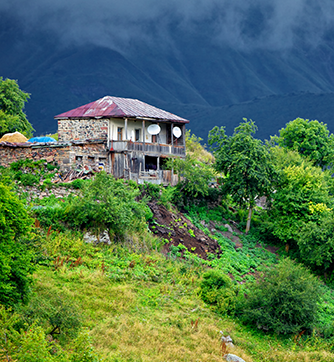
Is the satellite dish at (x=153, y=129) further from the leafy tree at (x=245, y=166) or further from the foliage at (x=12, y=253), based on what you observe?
the foliage at (x=12, y=253)

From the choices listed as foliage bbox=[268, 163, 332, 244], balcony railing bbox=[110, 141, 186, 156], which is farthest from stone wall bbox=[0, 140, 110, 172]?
foliage bbox=[268, 163, 332, 244]

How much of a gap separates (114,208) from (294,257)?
56.7 feet

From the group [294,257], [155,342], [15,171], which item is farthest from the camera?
[294,257]

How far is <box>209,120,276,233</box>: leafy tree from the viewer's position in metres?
36.3

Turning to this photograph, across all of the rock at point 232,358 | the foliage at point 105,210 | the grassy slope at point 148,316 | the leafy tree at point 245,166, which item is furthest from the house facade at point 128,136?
the rock at point 232,358

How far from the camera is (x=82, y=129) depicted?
127ft

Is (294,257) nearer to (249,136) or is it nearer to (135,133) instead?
(249,136)

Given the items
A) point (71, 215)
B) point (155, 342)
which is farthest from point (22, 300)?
point (71, 215)

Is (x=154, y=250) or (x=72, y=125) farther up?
(x=72, y=125)

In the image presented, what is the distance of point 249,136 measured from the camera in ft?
123

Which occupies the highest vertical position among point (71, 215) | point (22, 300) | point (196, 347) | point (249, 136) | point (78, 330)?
point (249, 136)

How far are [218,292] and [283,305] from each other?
351 cm

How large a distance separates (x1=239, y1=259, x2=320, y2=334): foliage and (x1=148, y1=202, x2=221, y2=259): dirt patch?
22.7ft

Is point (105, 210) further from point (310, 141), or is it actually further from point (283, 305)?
point (310, 141)
